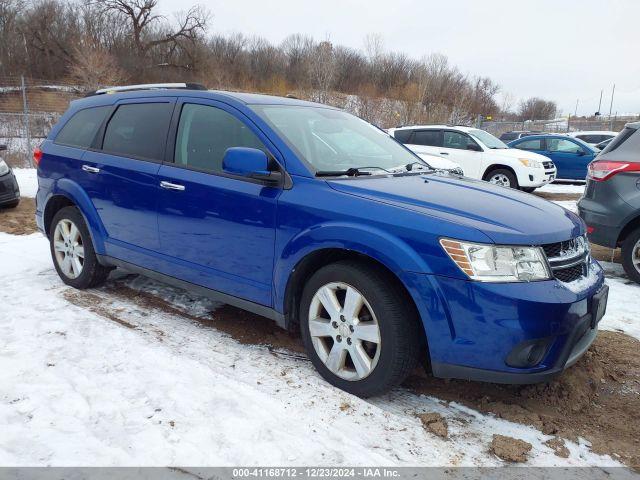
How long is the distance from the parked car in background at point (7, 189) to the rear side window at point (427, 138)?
29.0ft

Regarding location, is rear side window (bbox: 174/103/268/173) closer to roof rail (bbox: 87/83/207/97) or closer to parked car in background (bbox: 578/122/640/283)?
roof rail (bbox: 87/83/207/97)

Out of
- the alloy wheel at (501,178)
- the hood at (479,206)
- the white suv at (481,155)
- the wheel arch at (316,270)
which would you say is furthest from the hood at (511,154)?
the wheel arch at (316,270)

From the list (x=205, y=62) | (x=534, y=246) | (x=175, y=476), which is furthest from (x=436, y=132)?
(x=205, y=62)

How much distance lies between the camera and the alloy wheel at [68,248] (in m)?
4.36

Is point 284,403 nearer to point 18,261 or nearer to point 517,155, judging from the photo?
point 18,261

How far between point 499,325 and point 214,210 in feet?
6.25

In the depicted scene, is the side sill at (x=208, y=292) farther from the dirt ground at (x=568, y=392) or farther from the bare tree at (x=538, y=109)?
the bare tree at (x=538, y=109)

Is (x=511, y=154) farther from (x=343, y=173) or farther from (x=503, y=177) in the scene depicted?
(x=343, y=173)

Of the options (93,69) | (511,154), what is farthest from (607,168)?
(93,69)

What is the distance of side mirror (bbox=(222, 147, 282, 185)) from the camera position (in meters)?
2.87

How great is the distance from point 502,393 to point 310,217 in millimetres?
1605

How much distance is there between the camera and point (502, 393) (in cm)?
296

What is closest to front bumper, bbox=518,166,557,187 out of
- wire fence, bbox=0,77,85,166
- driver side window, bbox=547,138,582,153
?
driver side window, bbox=547,138,582,153

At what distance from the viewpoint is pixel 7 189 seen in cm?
786
